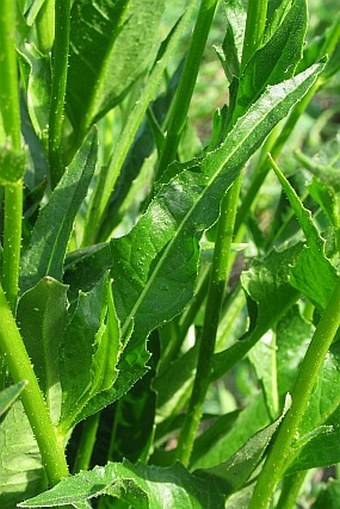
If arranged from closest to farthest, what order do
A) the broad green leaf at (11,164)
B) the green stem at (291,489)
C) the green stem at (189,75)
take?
the broad green leaf at (11,164) → the green stem at (189,75) → the green stem at (291,489)

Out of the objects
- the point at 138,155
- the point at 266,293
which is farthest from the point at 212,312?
the point at 138,155

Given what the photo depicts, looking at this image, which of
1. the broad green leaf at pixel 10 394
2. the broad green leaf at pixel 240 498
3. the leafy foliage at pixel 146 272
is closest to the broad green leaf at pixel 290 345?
the leafy foliage at pixel 146 272

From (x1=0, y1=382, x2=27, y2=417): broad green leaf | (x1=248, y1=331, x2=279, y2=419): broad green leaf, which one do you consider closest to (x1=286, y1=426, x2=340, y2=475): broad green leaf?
(x1=248, y1=331, x2=279, y2=419): broad green leaf

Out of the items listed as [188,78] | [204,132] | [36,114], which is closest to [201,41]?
[188,78]

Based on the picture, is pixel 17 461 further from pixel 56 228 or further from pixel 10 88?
pixel 10 88

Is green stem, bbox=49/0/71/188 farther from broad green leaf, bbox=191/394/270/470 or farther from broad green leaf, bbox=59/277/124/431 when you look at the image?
broad green leaf, bbox=191/394/270/470

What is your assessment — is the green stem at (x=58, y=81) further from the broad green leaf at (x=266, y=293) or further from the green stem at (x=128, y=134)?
the broad green leaf at (x=266, y=293)
